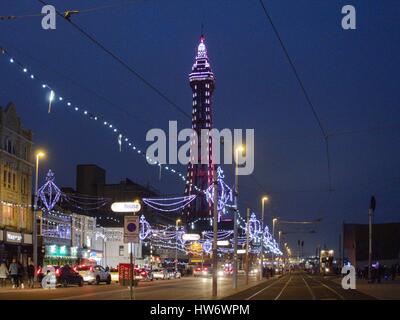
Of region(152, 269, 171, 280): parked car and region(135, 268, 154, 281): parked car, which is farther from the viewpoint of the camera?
region(152, 269, 171, 280): parked car

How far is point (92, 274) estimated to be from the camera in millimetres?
53500

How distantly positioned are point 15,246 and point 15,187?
5.05 meters

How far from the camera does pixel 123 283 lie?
26000 mm

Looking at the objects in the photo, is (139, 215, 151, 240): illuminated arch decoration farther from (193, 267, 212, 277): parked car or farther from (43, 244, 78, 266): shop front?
(43, 244, 78, 266): shop front

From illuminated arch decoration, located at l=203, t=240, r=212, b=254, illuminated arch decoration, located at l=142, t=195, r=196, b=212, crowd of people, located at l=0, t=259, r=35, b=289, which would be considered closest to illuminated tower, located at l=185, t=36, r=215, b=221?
illuminated arch decoration, located at l=203, t=240, r=212, b=254

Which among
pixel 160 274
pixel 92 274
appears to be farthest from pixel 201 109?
pixel 92 274

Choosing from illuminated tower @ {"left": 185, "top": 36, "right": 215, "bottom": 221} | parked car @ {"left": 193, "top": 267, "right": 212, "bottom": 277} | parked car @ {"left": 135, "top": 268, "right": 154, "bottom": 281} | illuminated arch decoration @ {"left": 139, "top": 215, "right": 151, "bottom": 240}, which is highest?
illuminated tower @ {"left": 185, "top": 36, "right": 215, "bottom": 221}

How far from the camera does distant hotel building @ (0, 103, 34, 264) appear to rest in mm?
61469

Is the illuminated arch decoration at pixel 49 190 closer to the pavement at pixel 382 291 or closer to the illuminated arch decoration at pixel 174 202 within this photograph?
the illuminated arch decoration at pixel 174 202

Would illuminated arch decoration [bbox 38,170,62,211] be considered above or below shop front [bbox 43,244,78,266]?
above

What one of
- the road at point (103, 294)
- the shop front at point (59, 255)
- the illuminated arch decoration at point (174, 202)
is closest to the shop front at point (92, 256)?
the shop front at point (59, 255)

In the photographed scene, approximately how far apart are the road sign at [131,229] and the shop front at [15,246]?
37.9m

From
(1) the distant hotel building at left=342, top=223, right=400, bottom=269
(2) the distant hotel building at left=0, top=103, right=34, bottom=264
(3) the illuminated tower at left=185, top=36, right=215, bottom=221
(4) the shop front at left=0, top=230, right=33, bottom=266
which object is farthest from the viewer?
(3) the illuminated tower at left=185, top=36, right=215, bottom=221

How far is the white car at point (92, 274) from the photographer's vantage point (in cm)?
5316
